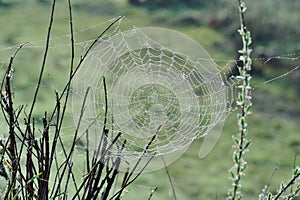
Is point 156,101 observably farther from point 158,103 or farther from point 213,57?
point 213,57

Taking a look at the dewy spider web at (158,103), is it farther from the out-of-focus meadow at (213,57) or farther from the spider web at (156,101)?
the out-of-focus meadow at (213,57)

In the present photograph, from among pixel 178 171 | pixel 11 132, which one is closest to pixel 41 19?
pixel 178 171

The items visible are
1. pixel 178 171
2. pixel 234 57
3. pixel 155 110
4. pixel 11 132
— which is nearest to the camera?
pixel 11 132

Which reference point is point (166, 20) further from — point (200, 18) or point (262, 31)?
point (262, 31)

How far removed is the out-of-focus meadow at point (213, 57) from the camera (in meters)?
2.42

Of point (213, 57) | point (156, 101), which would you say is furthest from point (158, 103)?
point (213, 57)

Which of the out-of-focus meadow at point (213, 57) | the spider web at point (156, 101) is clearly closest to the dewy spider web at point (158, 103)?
the spider web at point (156, 101)

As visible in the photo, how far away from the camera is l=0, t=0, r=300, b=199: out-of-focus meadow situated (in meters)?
2.42

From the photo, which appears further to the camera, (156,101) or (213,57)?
(213,57)

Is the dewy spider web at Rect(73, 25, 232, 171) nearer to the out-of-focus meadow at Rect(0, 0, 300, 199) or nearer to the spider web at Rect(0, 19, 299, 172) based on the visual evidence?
the spider web at Rect(0, 19, 299, 172)

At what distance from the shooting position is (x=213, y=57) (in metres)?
3.01

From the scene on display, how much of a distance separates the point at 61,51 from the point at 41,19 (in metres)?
0.28

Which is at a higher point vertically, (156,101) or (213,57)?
(213,57)

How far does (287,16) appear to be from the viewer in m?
3.24
